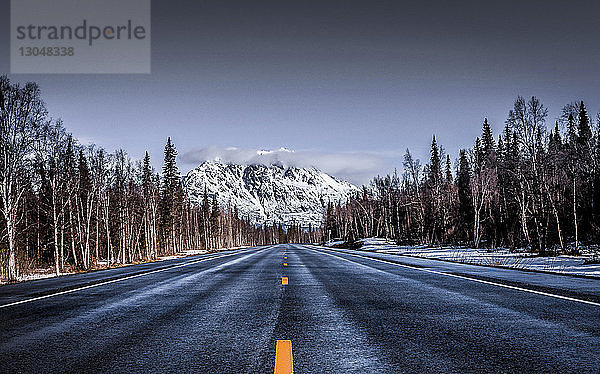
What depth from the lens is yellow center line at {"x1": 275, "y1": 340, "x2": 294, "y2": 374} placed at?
12.5ft

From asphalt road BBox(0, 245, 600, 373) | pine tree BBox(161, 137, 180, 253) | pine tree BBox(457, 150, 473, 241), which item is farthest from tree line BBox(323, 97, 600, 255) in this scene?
pine tree BBox(161, 137, 180, 253)

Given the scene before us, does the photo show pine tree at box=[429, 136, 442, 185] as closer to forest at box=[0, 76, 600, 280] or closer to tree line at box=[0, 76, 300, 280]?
forest at box=[0, 76, 600, 280]

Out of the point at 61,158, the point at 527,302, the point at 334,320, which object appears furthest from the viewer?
the point at 61,158

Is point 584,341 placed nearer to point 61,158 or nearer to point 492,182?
point 61,158

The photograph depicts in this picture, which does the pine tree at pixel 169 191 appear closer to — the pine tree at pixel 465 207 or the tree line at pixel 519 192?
the tree line at pixel 519 192

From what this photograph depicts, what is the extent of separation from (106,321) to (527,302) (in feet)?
21.9

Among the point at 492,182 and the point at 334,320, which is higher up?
the point at 492,182

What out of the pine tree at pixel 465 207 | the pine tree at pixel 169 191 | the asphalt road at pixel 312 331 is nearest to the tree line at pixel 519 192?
the pine tree at pixel 465 207

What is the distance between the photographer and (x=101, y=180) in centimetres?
3797

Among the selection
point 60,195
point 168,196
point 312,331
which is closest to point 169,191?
point 168,196

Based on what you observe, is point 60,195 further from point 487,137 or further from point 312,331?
point 487,137

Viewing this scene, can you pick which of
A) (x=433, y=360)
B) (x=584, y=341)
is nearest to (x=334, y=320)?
(x=433, y=360)

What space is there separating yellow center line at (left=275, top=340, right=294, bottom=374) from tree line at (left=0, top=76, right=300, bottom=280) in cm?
1832

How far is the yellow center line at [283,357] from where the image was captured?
12.5 feet
